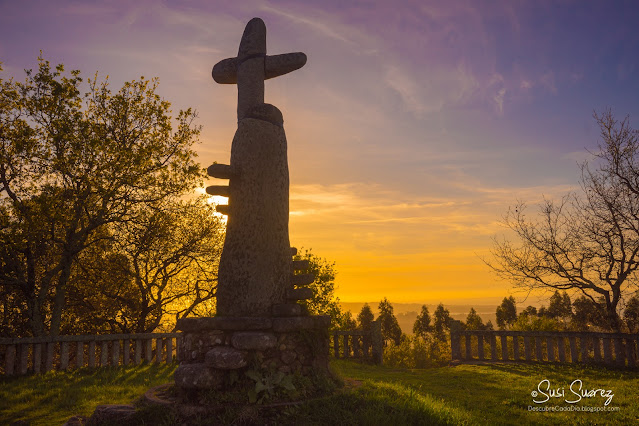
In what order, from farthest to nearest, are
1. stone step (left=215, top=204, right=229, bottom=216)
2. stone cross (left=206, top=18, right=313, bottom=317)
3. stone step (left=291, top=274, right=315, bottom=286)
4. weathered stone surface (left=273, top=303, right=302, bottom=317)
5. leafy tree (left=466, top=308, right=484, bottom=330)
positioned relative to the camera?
leafy tree (left=466, top=308, right=484, bottom=330) → stone step (left=215, top=204, right=229, bottom=216) → stone step (left=291, top=274, right=315, bottom=286) → stone cross (left=206, top=18, right=313, bottom=317) → weathered stone surface (left=273, top=303, right=302, bottom=317)

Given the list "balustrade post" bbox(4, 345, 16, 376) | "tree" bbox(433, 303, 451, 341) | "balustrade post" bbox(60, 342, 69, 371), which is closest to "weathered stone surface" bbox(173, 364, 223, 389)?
"balustrade post" bbox(4, 345, 16, 376)

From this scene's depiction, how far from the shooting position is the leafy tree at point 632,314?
14742 millimetres

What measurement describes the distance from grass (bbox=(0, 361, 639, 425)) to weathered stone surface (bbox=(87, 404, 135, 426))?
0.72m

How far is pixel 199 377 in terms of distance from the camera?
259 inches

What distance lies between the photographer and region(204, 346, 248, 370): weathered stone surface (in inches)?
263

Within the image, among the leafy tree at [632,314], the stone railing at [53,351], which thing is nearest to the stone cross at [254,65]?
the stone railing at [53,351]

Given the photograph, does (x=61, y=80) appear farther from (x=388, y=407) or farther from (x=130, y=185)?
Answer: (x=388, y=407)

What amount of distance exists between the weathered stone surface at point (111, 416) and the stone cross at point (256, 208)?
6.79 ft

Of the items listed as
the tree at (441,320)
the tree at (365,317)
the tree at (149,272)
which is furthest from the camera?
the tree at (441,320)

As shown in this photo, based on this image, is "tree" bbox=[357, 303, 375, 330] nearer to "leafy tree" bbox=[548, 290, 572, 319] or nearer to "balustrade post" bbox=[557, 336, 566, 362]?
"leafy tree" bbox=[548, 290, 572, 319]

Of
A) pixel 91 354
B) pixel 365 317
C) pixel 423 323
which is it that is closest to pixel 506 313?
pixel 423 323

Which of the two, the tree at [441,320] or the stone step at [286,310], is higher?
the stone step at [286,310]

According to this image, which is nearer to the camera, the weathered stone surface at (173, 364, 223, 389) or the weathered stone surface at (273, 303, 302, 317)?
the weathered stone surface at (173, 364, 223, 389)

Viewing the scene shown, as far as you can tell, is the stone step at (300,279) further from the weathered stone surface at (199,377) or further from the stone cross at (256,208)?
the weathered stone surface at (199,377)
